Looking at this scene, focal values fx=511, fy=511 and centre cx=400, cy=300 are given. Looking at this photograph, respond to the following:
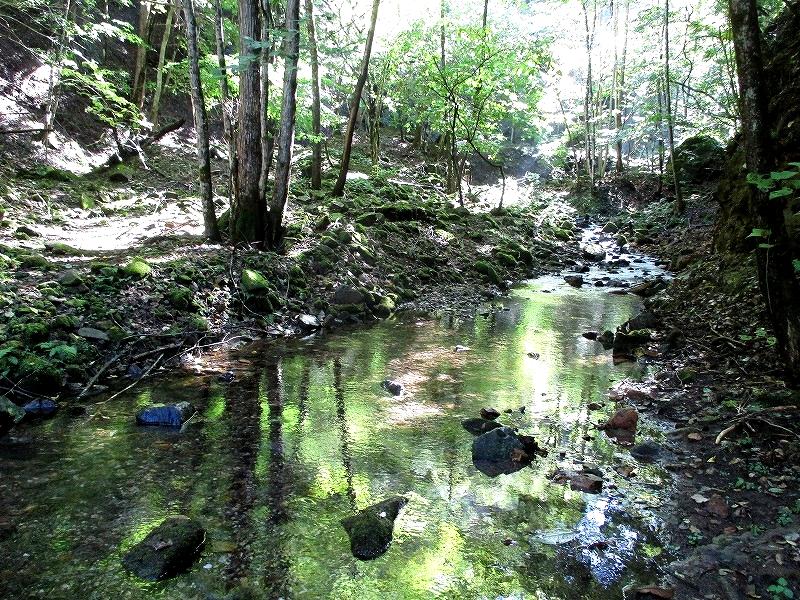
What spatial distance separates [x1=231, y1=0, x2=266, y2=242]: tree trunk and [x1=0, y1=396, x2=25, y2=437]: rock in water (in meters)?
5.84

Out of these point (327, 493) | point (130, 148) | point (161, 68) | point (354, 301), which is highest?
point (161, 68)

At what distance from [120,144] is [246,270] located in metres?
10.4

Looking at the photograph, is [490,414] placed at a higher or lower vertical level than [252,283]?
lower

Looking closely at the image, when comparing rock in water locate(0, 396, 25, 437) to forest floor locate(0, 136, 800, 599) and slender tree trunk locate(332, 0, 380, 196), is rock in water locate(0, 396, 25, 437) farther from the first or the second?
slender tree trunk locate(332, 0, 380, 196)

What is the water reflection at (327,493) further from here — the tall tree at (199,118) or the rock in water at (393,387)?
the tall tree at (199,118)

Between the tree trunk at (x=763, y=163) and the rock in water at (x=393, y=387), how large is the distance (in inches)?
165

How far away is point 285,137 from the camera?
1070 centimetres

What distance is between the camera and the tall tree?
9664 millimetres

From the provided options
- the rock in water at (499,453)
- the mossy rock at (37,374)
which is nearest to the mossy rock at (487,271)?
the rock in water at (499,453)

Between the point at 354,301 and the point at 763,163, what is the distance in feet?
25.0

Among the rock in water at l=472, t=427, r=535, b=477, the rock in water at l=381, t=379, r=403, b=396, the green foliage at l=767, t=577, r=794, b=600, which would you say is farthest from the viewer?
the rock in water at l=381, t=379, r=403, b=396

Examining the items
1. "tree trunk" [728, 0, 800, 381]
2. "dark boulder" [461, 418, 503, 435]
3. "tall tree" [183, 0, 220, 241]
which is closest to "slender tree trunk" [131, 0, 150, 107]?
"tall tree" [183, 0, 220, 241]

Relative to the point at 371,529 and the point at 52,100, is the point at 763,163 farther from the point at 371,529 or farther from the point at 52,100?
the point at 52,100

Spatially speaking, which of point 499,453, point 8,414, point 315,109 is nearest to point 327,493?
point 499,453
